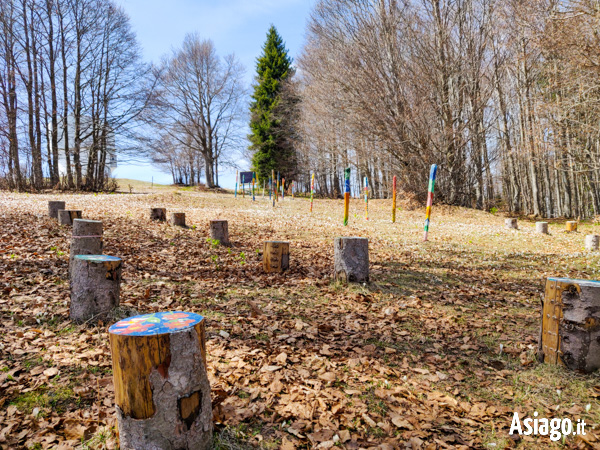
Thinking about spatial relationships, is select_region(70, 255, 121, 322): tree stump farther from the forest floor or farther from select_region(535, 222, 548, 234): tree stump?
select_region(535, 222, 548, 234): tree stump

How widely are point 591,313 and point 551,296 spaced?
0.32 meters

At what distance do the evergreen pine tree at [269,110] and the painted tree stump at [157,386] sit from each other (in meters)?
31.1

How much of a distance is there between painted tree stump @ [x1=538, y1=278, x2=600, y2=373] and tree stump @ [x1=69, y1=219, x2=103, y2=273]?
20.8 ft

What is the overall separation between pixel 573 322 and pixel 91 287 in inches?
198

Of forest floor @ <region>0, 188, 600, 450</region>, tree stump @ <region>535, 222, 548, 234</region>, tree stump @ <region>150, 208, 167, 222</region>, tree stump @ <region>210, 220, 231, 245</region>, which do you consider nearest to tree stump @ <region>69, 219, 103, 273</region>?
forest floor @ <region>0, 188, 600, 450</region>

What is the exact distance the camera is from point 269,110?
32.8 m

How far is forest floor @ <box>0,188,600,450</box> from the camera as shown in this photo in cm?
265

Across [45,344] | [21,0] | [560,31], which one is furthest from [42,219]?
[21,0]

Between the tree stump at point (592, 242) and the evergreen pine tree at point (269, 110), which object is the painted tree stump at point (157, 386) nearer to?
the tree stump at point (592, 242)

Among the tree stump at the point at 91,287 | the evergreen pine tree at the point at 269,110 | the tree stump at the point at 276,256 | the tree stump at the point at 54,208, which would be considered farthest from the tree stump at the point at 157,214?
the evergreen pine tree at the point at 269,110

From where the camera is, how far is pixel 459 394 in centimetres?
315

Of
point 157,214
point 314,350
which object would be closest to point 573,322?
point 314,350

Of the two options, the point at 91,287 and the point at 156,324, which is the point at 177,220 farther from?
the point at 156,324

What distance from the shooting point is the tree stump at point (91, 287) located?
13.5 ft
